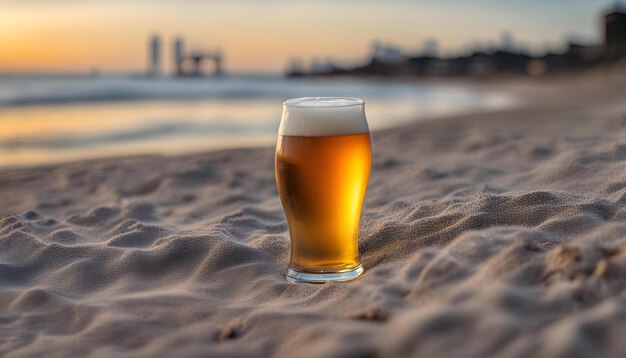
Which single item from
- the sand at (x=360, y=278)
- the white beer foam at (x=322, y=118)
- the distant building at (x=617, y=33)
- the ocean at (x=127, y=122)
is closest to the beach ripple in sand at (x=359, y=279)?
the sand at (x=360, y=278)

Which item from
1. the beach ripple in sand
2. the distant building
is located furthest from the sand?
the distant building

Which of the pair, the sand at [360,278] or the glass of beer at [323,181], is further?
the glass of beer at [323,181]

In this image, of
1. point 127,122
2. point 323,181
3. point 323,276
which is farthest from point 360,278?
point 127,122

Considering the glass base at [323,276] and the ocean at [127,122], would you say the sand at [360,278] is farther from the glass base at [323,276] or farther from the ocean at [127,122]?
the ocean at [127,122]

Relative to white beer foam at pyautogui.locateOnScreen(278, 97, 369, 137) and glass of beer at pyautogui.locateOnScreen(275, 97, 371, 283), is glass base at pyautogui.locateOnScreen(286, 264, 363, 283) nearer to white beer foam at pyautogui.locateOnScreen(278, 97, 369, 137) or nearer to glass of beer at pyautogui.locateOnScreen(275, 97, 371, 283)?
glass of beer at pyautogui.locateOnScreen(275, 97, 371, 283)

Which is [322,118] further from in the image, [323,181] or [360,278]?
[360,278]

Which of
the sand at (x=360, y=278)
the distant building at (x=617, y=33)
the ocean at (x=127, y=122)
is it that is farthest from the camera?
the distant building at (x=617, y=33)

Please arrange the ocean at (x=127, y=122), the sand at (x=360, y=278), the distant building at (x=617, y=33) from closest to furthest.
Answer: the sand at (x=360, y=278)
the ocean at (x=127, y=122)
the distant building at (x=617, y=33)
